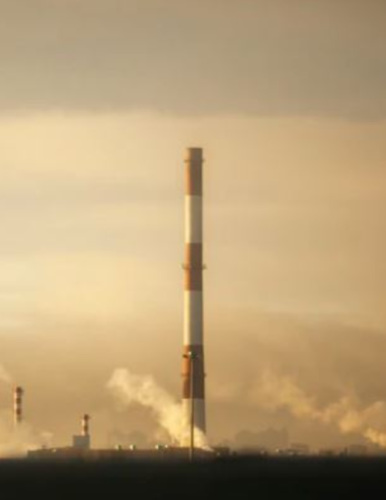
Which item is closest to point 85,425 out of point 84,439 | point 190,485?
point 84,439

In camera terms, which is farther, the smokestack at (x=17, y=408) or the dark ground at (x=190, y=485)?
the smokestack at (x=17, y=408)

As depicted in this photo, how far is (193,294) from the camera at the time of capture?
153 m

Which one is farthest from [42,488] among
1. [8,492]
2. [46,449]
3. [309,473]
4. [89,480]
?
[46,449]

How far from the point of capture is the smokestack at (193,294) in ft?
500

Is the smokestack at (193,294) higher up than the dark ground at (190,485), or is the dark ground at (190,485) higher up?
the smokestack at (193,294)

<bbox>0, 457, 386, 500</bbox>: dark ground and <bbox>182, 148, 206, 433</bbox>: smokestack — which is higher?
<bbox>182, 148, 206, 433</bbox>: smokestack

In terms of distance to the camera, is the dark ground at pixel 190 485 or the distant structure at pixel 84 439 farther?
the distant structure at pixel 84 439

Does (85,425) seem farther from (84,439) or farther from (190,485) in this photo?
(190,485)

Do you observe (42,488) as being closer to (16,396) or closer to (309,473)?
(309,473)

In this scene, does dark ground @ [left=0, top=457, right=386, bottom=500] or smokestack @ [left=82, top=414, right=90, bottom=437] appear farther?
smokestack @ [left=82, top=414, right=90, bottom=437]

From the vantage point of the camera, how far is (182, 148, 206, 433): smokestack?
500ft

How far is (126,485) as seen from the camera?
11462 centimetres

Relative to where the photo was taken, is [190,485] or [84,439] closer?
[190,485]

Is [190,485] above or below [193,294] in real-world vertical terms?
below
